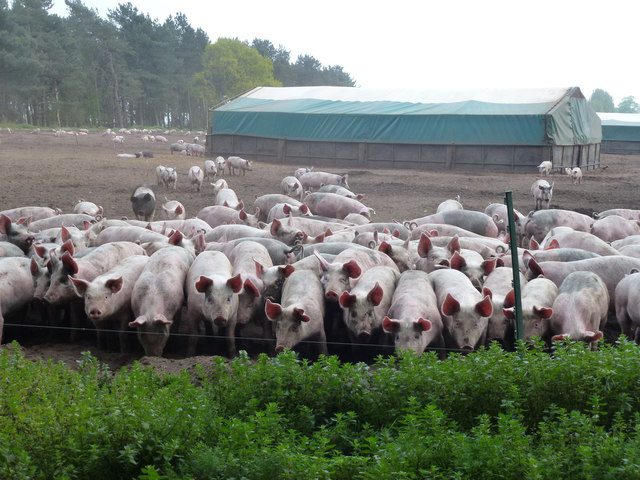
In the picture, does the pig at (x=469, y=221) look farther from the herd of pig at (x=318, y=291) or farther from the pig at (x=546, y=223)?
the herd of pig at (x=318, y=291)

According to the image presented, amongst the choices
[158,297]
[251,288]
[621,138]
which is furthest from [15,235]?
[621,138]

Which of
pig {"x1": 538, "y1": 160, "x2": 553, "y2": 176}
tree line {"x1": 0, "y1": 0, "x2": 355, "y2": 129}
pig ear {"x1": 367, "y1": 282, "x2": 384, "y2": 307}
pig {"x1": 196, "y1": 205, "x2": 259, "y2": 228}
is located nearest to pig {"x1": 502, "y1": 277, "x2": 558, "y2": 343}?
pig ear {"x1": 367, "y1": 282, "x2": 384, "y2": 307}

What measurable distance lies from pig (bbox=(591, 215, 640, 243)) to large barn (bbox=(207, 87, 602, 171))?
52.6ft

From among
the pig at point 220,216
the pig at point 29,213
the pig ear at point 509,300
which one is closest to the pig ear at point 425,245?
the pig ear at point 509,300

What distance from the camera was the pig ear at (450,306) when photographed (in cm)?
717

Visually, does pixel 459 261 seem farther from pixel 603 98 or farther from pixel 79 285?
pixel 603 98

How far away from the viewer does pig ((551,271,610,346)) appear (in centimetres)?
732

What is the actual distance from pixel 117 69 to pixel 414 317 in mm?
66561

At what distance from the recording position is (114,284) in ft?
25.3

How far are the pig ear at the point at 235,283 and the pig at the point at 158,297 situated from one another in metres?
0.65

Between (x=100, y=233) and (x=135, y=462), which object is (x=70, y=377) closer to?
(x=135, y=462)

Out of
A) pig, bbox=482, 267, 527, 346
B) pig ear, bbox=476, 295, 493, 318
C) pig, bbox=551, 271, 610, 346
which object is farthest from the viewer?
pig, bbox=482, 267, 527, 346

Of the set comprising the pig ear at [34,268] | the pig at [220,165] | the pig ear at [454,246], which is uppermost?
the pig at [220,165]

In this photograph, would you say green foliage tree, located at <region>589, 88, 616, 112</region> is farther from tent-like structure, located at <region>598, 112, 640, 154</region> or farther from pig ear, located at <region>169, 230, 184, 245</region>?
pig ear, located at <region>169, 230, 184, 245</region>
